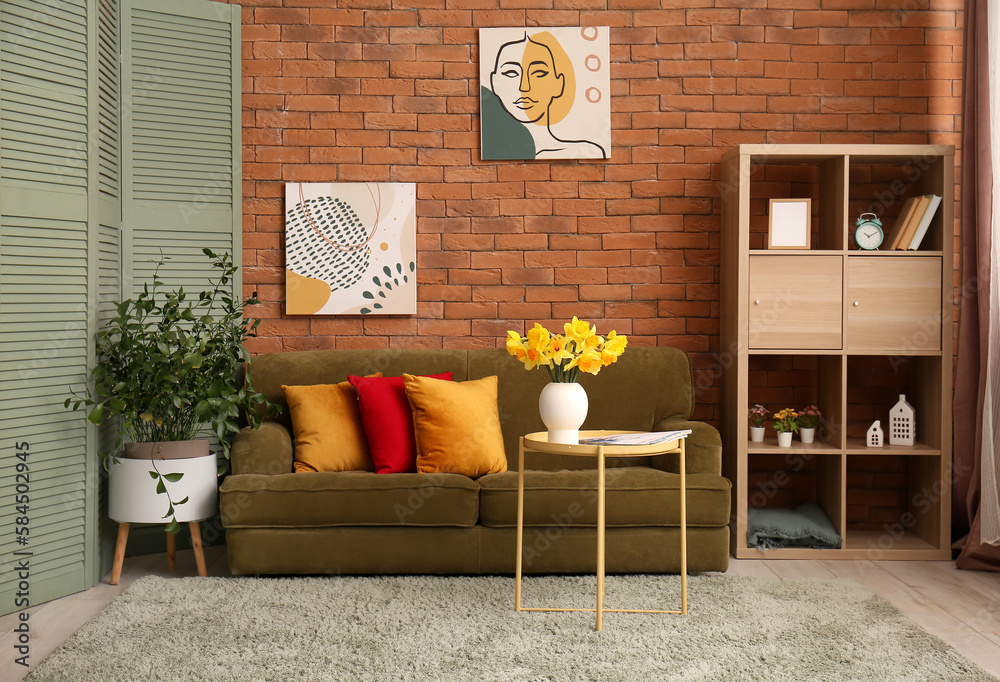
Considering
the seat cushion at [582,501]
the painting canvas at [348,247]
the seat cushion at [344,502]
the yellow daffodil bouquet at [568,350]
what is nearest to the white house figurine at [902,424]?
the seat cushion at [582,501]

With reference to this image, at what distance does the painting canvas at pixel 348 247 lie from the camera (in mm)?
3789

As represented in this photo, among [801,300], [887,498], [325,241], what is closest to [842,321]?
[801,300]

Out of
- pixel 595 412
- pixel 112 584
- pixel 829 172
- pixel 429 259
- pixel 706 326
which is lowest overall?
pixel 112 584

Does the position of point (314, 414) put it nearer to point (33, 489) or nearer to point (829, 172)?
point (33, 489)

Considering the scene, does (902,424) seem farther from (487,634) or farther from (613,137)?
(487,634)

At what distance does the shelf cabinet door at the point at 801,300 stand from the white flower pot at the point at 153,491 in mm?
2400

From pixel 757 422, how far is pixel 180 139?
A: 9.44 ft

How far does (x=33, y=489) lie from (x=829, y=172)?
3.53 metres

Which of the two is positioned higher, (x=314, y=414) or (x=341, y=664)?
(x=314, y=414)

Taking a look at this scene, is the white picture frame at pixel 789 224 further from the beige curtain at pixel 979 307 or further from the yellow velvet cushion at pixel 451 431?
the yellow velvet cushion at pixel 451 431

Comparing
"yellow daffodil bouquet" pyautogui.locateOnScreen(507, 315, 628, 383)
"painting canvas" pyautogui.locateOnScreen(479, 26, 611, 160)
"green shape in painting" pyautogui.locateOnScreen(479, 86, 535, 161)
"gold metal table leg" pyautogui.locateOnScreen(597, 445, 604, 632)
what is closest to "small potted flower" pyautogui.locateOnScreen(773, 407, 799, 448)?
"yellow daffodil bouquet" pyautogui.locateOnScreen(507, 315, 628, 383)

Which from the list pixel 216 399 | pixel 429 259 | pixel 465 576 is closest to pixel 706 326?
pixel 429 259

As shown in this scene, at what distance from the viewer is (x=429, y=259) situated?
385 cm

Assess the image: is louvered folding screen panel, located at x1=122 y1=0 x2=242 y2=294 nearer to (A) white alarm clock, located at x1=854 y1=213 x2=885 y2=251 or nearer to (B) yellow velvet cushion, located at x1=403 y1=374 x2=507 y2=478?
(B) yellow velvet cushion, located at x1=403 y1=374 x2=507 y2=478
